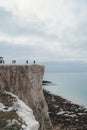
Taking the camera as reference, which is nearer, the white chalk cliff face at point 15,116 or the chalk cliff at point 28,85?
the white chalk cliff face at point 15,116

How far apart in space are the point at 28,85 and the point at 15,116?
13386 millimetres

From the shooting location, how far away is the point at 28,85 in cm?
3008

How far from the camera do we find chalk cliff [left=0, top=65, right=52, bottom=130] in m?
Result: 27.3

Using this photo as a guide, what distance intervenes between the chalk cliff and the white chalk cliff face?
637 cm

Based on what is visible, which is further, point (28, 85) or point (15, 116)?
point (28, 85)

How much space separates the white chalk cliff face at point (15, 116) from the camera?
51.3 ft

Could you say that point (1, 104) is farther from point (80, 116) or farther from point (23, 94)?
point (80, 116)

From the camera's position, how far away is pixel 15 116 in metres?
16.7

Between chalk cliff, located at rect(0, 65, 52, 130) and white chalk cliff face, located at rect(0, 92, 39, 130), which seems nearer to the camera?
white chalk cliff face, located at rect(0, 92, 39, 130)

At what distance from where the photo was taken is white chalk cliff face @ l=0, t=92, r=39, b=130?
51.3 feet

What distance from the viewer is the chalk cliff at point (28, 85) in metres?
27.3

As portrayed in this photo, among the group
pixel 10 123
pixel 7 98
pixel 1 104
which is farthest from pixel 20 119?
pixel 7 98

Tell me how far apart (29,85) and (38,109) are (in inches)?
77.1

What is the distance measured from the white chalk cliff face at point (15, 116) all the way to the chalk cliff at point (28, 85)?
6373mm
